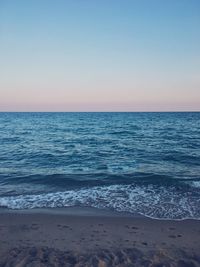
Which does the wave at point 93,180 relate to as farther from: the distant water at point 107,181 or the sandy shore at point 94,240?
the sandy shore at point 94,240

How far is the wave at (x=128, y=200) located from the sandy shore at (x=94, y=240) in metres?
0.68

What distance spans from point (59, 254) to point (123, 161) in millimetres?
12424

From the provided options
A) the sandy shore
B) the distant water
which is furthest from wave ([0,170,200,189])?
the sandy shore

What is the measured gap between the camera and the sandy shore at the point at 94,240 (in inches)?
239

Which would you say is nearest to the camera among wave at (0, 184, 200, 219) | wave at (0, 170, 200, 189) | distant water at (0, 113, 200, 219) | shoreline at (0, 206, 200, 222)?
shoreline at (0, 206, 200, 222)

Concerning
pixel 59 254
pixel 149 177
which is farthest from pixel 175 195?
pixel 59 254

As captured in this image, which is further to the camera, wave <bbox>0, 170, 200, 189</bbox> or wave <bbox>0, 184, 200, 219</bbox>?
wave <bbox>0, 170, 200, 189</bbox>

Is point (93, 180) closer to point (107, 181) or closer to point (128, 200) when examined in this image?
point (107, 181)

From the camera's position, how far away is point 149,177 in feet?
46.1

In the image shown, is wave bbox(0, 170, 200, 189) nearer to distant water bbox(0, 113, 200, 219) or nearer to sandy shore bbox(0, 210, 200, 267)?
distant water bbox(0, 113, 200, 219)

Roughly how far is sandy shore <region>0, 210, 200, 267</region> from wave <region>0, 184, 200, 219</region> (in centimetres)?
68

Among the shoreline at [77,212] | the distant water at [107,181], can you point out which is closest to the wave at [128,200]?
the distant water at [107,181]

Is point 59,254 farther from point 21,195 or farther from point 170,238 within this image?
point 21,195

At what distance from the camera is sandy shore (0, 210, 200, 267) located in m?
6.08
